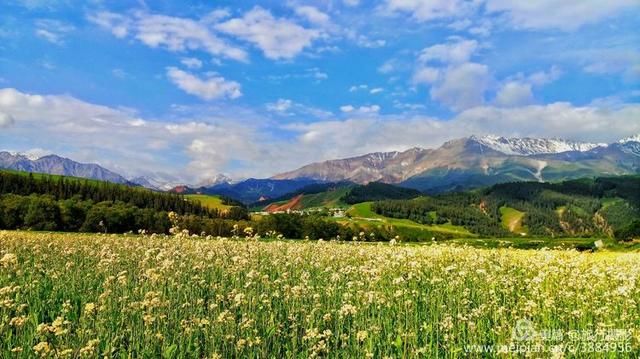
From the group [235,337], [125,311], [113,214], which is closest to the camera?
[235,337]

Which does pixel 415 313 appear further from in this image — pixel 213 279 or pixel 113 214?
pixel 113 214

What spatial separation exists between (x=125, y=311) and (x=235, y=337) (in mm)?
2433

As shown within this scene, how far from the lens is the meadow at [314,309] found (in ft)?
27.2

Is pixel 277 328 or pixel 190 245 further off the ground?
pixel 190 245

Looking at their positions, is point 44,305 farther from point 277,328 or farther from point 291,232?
point 291,232

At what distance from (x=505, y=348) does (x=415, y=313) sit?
331 cm

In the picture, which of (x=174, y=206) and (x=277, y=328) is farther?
(x=174, y=206)

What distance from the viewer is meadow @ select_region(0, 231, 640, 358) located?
8289 mm

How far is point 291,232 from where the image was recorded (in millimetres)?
117062

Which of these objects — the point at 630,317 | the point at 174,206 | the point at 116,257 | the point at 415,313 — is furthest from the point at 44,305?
the point at 174,206

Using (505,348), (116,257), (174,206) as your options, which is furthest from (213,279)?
(174,206)

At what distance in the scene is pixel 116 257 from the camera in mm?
13992

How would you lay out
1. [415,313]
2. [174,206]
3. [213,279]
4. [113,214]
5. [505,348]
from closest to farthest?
[505,348] < [415,313] < [213,279] < [113,214] < [174,206]

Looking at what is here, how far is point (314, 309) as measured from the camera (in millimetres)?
9586
